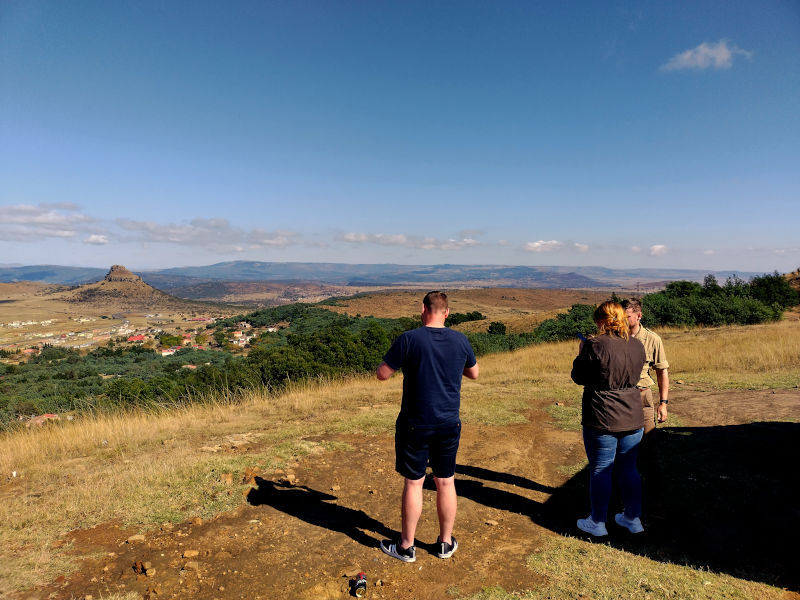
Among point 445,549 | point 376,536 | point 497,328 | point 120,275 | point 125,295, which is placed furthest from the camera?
point 120,275

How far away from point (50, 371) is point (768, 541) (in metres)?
27.4

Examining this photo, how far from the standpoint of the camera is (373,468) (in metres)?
5.38

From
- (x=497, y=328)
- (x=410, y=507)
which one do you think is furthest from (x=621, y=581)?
(x=497, y=328)

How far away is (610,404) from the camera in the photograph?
345 centimetres

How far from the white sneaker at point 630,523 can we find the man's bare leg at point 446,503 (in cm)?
178

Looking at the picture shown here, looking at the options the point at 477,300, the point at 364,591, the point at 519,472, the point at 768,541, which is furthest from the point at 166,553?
the point at 477,300

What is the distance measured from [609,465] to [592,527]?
669 millimetres

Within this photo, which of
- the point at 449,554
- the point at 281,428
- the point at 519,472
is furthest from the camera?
the point at 281,428

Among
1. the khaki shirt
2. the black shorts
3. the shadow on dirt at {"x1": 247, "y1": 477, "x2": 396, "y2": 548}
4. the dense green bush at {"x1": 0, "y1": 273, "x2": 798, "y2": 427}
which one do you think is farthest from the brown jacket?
the dense green bush at {"x1": 0, "y1": 273, "x2": 798, "y2": 427}

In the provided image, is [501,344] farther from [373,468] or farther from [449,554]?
[449,554]

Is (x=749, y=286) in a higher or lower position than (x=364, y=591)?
higher

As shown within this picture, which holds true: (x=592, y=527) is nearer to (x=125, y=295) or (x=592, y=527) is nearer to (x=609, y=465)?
(x=609, y=465)

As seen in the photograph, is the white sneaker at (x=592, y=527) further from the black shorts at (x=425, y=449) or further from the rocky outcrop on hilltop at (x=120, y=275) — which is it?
the rocky outcrop on hilltop at (x=120, y=275)

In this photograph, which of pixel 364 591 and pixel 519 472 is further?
pixel 519 472
